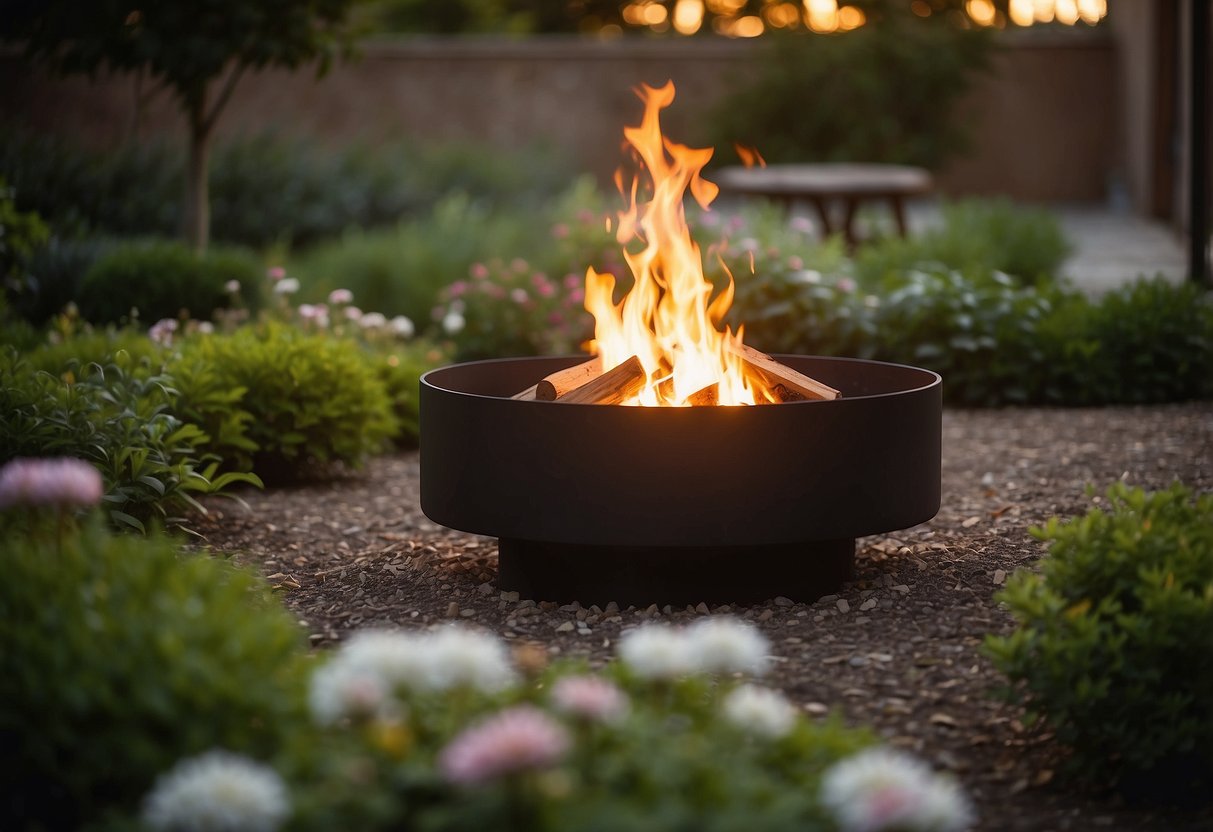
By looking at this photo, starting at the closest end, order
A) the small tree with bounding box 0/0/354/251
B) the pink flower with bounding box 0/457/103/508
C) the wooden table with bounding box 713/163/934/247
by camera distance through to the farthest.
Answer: the pink flower with bounding box 0/457/103/508 → the small tree with bounding box 0/0/354/251 → the wooden table with bounding box 713/163/934/247

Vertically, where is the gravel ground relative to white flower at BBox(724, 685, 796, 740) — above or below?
below

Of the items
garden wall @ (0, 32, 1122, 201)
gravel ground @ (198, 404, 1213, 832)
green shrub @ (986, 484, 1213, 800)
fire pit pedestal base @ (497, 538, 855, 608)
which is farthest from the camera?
garden wall @ (0, 32, 1122, 201)

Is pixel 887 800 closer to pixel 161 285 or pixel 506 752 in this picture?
pixel 506 752

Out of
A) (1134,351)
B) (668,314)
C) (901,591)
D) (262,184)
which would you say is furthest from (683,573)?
(262,184)

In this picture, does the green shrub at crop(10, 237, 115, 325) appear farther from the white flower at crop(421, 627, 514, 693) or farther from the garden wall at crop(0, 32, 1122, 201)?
the garden wall at crop(0, 32, 1122, 201)

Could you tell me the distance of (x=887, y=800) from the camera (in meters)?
1.64

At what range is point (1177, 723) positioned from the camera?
261cm

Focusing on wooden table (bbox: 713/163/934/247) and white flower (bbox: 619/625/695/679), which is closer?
white flower (bbox: 619/625/695/679)

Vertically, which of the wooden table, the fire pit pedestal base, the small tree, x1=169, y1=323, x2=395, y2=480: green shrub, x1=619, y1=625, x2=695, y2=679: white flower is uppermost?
the small tree

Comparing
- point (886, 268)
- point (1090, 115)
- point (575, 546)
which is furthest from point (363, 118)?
point (575, 546)

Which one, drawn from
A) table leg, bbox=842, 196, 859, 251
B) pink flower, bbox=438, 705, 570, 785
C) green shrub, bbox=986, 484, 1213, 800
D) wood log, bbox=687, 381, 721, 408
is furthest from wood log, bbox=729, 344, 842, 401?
table leg, bbox=842, 196, 859, 251

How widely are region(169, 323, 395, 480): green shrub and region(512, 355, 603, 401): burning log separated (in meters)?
1.24

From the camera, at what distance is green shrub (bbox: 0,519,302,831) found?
76.6 inches

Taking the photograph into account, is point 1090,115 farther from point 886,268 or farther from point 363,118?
point 886,268
